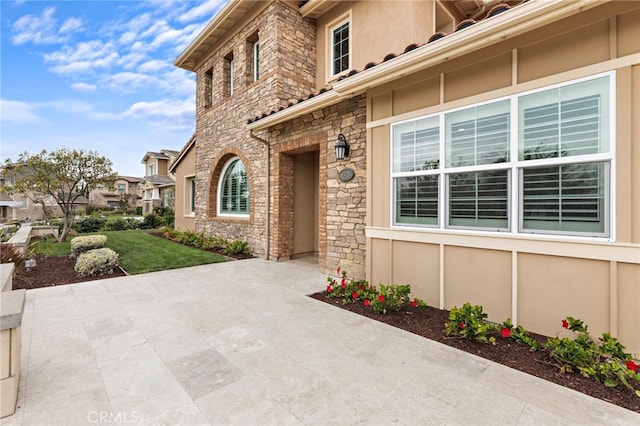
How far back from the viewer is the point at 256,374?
2590 mm

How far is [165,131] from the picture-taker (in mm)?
28562

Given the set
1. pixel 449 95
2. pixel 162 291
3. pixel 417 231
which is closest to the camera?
pixel 449 95

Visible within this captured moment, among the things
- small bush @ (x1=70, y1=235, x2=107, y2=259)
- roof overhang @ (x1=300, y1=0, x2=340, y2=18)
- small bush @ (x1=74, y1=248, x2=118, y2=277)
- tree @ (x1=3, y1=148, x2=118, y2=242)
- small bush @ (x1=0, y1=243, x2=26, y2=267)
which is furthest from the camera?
tree @ (x1=3, y1=148, x2=118, y2=242)

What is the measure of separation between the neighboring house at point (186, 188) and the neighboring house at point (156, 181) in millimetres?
11113

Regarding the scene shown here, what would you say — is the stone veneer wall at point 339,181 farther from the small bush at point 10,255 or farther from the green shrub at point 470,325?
the small bush at point 10,255

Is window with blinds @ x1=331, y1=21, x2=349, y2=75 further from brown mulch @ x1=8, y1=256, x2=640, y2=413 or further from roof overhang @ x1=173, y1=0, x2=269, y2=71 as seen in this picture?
brown mulch @ x1=8, y1=256, x2=640, y2=413

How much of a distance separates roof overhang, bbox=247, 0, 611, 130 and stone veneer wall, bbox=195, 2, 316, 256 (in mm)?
3962

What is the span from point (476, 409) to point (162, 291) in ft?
16.9

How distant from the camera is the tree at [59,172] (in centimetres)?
980

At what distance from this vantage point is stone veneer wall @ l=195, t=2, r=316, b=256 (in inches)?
326

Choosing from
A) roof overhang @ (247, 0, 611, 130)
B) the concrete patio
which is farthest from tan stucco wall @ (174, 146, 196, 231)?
roof overhang @ (247, 0, 611, 130)

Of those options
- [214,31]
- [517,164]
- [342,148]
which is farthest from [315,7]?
[517,164]

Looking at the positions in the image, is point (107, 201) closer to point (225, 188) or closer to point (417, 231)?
point (225, 188)

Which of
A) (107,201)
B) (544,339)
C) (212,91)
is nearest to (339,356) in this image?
(544,339)
